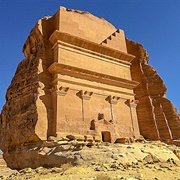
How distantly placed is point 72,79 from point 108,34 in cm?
719

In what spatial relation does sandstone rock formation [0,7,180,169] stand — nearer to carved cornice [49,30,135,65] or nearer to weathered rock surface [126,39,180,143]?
carved cornice [49,30,135,65]

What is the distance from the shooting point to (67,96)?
12289mm

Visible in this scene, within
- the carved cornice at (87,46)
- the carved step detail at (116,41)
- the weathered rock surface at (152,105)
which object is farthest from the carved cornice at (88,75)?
the weathered rock surface at (152,105)

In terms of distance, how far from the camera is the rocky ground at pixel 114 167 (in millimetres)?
6523

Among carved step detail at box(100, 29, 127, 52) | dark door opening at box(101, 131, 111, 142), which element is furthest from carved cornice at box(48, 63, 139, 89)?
dark door opening at box(101, 131, 111, 142)

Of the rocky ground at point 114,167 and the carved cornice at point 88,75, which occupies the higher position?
the carved cornice at point 88,75

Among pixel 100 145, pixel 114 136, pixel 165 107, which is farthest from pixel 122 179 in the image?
pixel 165 107

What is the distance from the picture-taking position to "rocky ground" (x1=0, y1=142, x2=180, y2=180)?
21.4 feet

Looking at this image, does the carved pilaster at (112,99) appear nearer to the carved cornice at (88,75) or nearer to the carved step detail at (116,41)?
the carved cornice at (88,75)

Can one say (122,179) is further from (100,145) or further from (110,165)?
(100,145)

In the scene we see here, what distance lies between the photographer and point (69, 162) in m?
8.45

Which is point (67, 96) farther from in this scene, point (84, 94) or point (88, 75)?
point (88, 75)

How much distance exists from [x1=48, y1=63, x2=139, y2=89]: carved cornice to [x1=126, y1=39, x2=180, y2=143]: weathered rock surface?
454 centimetres

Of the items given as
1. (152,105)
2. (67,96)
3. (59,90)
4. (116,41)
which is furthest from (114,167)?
(152,105)
